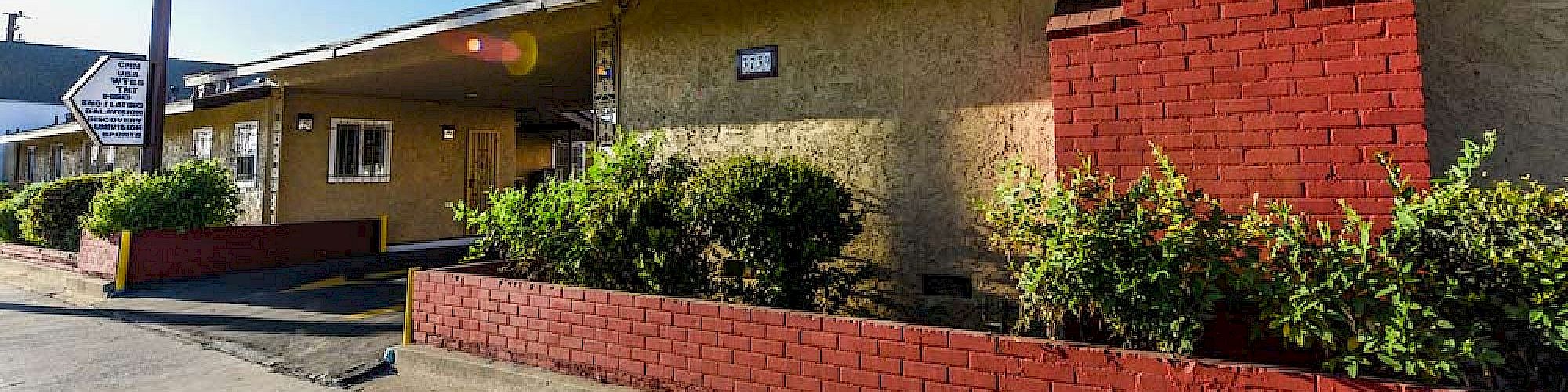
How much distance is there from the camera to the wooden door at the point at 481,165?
1257 centimetres

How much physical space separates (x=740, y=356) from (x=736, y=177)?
112 centimetres

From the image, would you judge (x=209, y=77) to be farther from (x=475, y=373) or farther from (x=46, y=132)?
(x=46, y=132)

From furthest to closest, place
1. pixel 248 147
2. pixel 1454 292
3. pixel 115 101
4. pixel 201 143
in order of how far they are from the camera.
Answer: pixel 201 143
pixel 248 147
pixel 115 101
pixel 1454 292

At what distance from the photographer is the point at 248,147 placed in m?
11.1

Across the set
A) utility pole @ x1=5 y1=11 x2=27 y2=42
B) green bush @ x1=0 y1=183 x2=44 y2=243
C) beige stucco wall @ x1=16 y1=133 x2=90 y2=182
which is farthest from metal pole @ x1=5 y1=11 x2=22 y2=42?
green bush @ x1=0 y1=183 x2=44 y2=243

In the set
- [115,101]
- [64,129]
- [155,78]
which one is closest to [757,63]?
[155,78]

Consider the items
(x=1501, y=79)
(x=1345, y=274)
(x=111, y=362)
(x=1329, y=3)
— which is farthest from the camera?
(x=111, y=362)

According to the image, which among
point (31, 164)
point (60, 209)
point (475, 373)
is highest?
point (31, 164)

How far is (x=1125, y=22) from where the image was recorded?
11.3ft

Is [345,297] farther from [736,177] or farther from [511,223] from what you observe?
[736,177]

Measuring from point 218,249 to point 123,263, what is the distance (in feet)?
3.10

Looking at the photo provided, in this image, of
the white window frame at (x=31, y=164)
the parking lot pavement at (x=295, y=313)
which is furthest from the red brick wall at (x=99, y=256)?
the white window frame at (x=31, y=164)

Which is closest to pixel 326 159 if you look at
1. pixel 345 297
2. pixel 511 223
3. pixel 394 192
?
pixel 394 192

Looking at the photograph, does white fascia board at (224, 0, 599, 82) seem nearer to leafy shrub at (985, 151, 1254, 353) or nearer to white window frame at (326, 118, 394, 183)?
white window frame at (326, 118, 394, 183)
